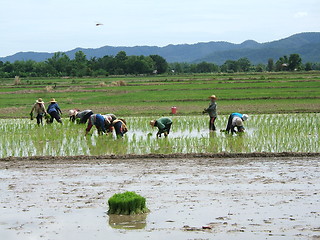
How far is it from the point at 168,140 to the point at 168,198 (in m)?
6.18

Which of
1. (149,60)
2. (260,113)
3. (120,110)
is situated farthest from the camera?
(149,60)

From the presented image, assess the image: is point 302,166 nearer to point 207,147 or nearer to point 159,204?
point 207,147

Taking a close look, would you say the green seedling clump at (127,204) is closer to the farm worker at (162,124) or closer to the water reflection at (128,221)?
the water reflection at (128,221)

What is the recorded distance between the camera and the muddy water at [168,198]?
21.8ft

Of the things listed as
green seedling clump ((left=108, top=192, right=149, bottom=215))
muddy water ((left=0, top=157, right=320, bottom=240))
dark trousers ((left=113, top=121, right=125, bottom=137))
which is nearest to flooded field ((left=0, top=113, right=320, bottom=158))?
dark trousers ((left=113, top=121, right=125, bottom=137))

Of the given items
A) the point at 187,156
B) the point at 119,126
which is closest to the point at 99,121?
the point at 119,126

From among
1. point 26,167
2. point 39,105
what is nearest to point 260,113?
point 39,105

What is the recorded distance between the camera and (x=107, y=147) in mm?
13555

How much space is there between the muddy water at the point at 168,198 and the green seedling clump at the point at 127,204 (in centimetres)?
16

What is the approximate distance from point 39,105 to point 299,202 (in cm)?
1240

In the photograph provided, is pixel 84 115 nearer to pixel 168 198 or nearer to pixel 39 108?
pixel 39 108

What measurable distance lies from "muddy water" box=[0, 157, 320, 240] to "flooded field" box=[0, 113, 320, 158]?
119 centimetres

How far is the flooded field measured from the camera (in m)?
12.9

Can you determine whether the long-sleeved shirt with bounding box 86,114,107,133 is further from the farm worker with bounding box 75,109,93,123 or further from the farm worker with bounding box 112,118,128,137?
the farm worker with bounding box 75,109,93,123
